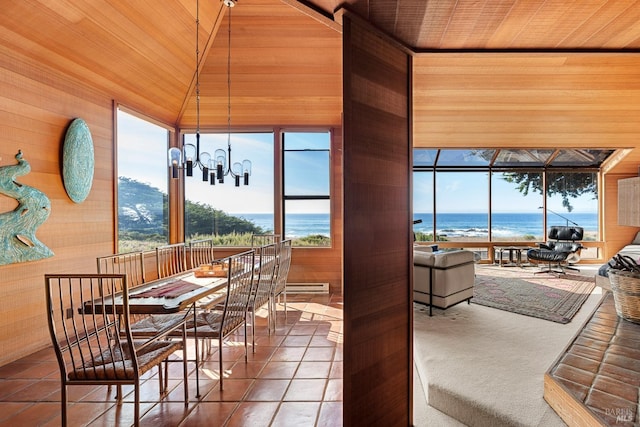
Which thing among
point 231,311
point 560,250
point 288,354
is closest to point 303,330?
point 288,354

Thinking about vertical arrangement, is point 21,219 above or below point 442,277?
above

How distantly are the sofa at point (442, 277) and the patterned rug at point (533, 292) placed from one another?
2.24 feet

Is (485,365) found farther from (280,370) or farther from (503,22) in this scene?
(503,22)

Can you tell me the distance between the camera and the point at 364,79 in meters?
1.62

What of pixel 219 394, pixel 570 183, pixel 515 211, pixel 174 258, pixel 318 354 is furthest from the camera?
pixel 515 211

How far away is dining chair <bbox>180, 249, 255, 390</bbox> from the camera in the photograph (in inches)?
103

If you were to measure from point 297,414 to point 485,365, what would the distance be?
148 cm

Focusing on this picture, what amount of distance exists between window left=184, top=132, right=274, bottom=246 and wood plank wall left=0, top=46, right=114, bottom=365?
5.90ft

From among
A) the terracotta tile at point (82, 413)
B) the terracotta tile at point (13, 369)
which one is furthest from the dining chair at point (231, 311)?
the terracotta tile at point (13, 369)

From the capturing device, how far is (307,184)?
18.7 ft

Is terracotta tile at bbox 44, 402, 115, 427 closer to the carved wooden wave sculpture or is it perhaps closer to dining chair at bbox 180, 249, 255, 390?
dining chair at bbox 180, 249, 255, 390

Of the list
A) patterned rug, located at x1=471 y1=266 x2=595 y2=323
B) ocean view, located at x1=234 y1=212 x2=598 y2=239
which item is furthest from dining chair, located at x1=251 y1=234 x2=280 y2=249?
ocean view, located at x1=234 y1=212 x2=598 y2=239

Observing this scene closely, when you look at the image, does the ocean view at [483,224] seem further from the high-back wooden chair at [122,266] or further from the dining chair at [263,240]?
the high-back wooden chair at [122,266]

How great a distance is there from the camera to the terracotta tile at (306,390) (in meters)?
2.41
